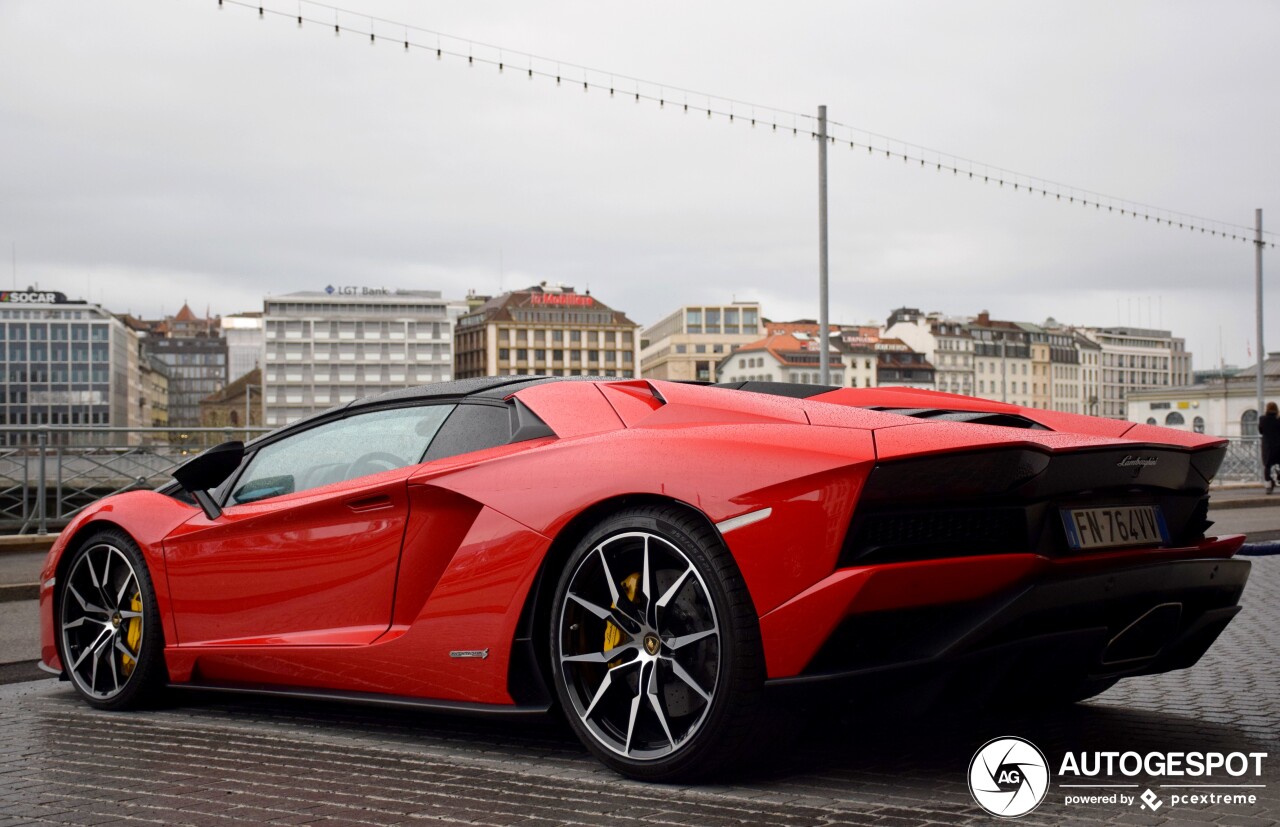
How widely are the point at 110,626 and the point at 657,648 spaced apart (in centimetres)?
272

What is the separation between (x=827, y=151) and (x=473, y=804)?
21.0m

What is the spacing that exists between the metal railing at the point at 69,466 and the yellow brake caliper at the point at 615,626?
41.0 ft

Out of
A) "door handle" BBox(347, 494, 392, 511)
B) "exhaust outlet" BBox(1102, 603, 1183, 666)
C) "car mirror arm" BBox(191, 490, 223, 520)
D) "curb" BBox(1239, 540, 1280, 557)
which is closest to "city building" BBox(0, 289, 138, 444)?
"car mirror arm" BBox(191, 490, 223, 520)

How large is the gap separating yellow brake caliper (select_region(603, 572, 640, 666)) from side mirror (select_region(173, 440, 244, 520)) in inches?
76.3

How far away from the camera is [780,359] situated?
171 m

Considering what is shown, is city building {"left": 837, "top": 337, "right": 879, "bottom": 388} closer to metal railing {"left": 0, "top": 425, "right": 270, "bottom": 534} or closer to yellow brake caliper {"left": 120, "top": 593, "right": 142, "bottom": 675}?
metal railing {"left": 0, "top": 425, "right": 270, "bottom": 534}

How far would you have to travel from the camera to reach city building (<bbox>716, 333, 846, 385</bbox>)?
171 m

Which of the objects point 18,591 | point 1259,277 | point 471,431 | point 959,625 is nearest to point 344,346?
point 1259,277

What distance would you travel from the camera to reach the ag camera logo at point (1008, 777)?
3238 mm

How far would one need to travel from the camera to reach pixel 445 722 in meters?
4.69

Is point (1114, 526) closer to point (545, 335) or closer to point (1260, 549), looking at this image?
point (1260, 549)

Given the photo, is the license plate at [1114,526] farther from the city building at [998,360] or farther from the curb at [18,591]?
the city building at [998,360]

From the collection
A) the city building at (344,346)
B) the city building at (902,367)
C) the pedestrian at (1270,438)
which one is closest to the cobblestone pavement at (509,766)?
the pedestrian at (1270,438)

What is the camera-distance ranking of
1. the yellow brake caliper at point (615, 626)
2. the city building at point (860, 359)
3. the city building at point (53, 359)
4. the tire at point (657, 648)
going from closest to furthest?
1. the tire at point (657, 648)
2. the yellow brake caliper at point (615, 626)
3. the city building at point (53, 359)
4. the city building at point (860, 359)
